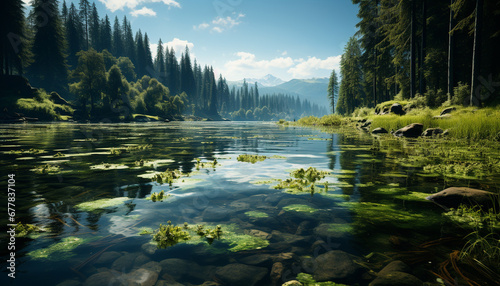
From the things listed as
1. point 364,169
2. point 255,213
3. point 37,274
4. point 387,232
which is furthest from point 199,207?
point 364,169

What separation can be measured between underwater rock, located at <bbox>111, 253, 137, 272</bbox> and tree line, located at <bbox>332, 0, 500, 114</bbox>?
72.2 feet

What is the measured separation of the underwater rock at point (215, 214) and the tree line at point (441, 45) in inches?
807

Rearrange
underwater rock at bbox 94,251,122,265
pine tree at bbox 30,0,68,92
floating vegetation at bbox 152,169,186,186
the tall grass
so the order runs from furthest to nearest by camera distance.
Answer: pine tree at bbox 30,0,68,92, the tall grass, floating vegetation at bbox 152,169,186,186, underwater rock at bbox 94,251,122,265

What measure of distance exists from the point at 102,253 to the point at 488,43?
31.3m

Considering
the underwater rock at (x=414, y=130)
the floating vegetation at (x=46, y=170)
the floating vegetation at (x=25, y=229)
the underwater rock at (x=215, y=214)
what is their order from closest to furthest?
the floating vegetation at (x=25, y=229)
the underwater rock at (x=215, y=214)
the floating vegetation at (x=46, y=170)
the underwater rock at (x=414, y=130)

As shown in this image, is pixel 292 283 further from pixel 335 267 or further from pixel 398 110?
pixel 398 110

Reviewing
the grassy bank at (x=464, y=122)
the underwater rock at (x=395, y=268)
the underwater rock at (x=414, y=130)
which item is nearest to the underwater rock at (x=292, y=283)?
the underwater rock at (x=395, y=268)

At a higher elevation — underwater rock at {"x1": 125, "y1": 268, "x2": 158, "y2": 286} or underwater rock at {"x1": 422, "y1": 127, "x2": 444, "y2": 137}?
underwater rock at {"x1": 422, "y1": 127, "x2": 444, "y2": 137}

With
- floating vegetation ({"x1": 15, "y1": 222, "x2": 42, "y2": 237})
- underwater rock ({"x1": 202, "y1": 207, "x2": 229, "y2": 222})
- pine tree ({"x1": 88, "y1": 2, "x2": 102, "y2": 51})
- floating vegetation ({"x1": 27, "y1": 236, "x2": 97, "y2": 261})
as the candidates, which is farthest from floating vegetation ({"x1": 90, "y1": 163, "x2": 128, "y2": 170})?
pine tree ({"x1": 88, "y1": 2, "x2": 102, "y2": 51})

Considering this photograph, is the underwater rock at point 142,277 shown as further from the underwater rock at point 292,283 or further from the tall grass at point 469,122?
the tall grass at point 469,122

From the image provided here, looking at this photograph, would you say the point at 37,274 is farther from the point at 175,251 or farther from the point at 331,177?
the point at 331,177

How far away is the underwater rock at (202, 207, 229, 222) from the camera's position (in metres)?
3.78

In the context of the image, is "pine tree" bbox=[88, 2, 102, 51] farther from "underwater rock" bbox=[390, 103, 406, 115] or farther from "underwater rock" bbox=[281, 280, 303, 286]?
"underwater rock" bbox=[281, 280, 303, 286]

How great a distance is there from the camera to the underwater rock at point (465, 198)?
3956mm
